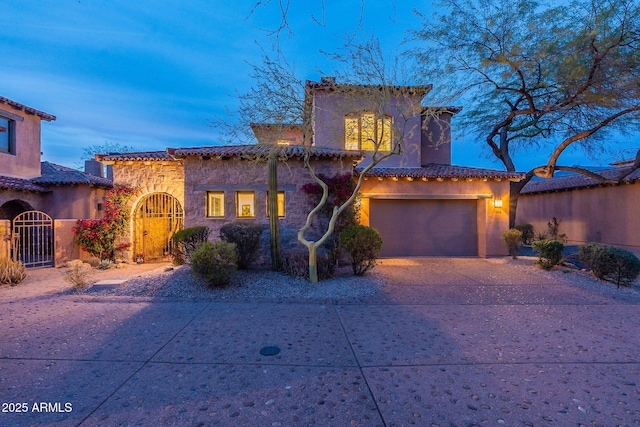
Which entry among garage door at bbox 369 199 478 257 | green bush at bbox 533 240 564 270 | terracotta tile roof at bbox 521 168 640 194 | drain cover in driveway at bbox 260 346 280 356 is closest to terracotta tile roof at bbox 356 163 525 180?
garage door at bbox 369 199 478 257

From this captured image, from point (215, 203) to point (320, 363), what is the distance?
27.4 ft

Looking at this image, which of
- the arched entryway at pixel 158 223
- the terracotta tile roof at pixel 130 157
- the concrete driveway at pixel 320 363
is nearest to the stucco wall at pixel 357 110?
the concrete driveway at pixel 320 363

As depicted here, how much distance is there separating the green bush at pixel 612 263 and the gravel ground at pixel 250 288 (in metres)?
5.59

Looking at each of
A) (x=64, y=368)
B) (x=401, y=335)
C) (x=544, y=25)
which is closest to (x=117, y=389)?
(x=64, y=368)

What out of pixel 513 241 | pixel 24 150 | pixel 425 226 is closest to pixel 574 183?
pixel 513 241

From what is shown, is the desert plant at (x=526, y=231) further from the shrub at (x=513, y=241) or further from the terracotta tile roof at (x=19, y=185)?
the terracotta tile roof at (x=19, y=185)

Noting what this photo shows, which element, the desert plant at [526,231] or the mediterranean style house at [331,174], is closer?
the mediterranean style house at [331,174]

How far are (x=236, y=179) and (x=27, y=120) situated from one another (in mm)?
12992

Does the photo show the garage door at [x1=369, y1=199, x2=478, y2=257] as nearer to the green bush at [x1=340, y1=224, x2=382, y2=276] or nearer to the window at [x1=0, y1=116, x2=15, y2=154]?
the green bush at [x1=340, y1=224, x2=382, y2=276]

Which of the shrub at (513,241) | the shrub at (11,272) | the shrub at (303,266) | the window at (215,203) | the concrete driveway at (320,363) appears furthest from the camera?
the shrub at (513,241)

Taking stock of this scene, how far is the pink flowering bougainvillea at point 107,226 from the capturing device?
A: 36.1 feet

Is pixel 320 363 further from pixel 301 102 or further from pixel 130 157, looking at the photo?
pixel 130 157

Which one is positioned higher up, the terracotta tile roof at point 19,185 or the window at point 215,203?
the terracotta tile roof at point 19,185

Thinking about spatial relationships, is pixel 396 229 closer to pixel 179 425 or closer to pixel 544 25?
pixel 544 25
